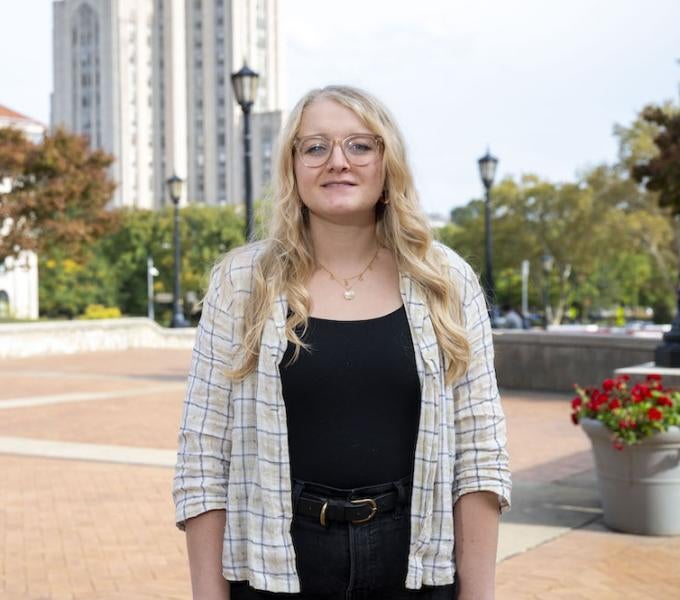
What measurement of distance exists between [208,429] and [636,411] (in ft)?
16.1

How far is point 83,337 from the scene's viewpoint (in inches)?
1112

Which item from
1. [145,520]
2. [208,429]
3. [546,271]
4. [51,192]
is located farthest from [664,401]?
[546,271]

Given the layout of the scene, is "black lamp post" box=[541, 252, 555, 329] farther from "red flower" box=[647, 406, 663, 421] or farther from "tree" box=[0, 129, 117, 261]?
"red flower" box=[647, 406, 663, 421]

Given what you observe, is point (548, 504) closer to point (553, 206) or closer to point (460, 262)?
point (460, 262)

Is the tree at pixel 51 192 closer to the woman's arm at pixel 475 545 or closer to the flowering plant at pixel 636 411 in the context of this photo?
the flowering plant at pixel 636 411

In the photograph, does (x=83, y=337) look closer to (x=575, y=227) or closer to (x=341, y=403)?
(x=341, y=403)

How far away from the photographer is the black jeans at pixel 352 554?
2.31 m

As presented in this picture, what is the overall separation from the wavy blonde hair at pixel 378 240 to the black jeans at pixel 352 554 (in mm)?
355

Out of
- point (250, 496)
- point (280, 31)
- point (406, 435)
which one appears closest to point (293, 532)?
point (250, 496)

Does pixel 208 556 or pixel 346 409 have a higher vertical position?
pixel 346 409

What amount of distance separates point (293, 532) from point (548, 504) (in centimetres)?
596

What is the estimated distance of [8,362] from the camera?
Result: 24.6 m

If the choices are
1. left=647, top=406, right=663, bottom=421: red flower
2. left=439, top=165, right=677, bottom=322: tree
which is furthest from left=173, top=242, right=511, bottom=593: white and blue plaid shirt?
left=439, top=165, right=677, bottom=322: tree

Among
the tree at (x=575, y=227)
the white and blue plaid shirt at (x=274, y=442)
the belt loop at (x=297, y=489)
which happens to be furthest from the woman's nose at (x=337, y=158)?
the tree at (x=575, y=227)
